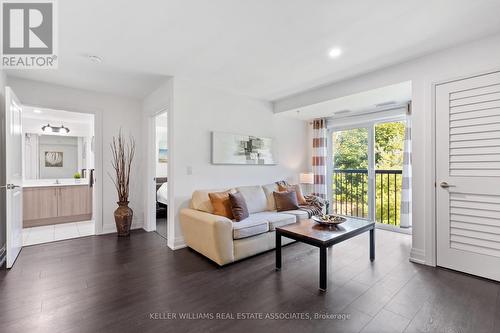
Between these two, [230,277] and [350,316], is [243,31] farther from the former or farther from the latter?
[350,316]

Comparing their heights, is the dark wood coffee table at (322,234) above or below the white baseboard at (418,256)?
above

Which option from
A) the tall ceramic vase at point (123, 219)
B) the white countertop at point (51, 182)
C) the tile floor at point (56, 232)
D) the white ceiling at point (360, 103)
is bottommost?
the tile floor at point (56, 232)

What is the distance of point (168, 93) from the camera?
11.4 ft

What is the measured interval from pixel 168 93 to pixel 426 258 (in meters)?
3.95

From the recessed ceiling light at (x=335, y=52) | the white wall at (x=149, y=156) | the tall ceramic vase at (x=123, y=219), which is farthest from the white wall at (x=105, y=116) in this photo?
the recessed ceiling light at (x=335, y=52)

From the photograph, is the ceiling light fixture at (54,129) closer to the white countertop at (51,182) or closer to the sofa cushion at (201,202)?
the white countertop at (51,182)

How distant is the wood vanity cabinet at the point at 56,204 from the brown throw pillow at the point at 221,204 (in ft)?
11.0

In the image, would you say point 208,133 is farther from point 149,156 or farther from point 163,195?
point 163,195

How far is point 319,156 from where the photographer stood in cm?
507

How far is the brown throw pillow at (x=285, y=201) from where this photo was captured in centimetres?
375

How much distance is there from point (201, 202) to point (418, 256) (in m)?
2.76

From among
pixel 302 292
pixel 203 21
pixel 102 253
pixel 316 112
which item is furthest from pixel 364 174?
pixel 102 253

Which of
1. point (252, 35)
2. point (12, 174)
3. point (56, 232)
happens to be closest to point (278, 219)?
point (252, 35)

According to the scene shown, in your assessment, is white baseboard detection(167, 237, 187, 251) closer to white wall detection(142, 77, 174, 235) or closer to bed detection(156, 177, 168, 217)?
white wall detection(142, 77, 174, 235)
